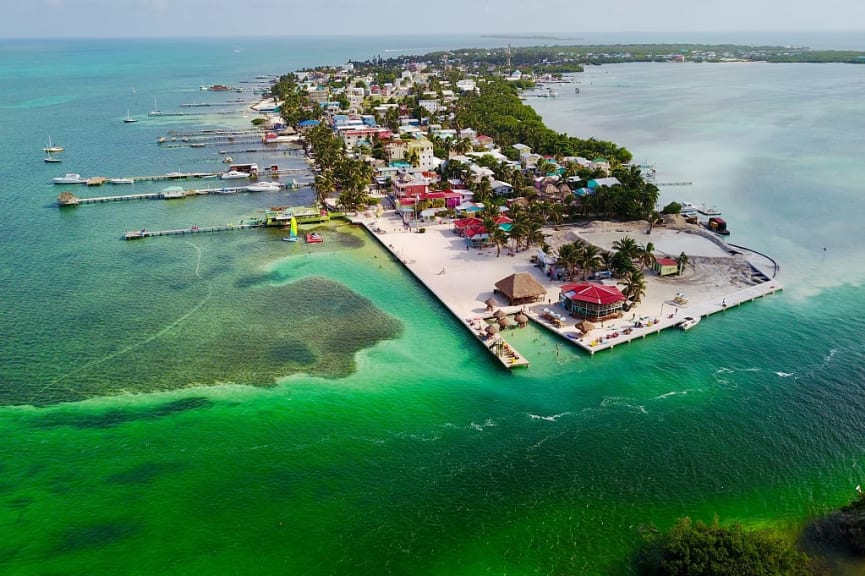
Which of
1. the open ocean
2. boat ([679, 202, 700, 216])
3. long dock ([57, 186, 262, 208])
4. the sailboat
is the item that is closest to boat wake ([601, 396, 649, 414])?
the open ocean

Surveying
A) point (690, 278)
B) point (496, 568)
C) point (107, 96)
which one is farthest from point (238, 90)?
point (496, 568)

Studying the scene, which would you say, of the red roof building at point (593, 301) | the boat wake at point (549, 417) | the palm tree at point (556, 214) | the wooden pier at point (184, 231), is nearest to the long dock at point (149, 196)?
the wooden pier at point (184, 231)

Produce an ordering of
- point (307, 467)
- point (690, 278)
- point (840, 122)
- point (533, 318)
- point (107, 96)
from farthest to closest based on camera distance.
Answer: point (107, 96) → point (840, 122) → point (690, 278) → point (533, 318) → point (307, 467)

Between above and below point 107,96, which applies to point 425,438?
below

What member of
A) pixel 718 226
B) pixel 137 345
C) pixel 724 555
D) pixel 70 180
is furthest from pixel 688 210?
pixel 70 180

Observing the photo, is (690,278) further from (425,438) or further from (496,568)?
(496,568)

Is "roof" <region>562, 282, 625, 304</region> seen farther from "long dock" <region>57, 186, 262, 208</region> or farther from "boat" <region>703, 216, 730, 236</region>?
"long dock" <region>57, 186, 262, 208</region>

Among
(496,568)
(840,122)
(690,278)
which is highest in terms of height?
(840,122)

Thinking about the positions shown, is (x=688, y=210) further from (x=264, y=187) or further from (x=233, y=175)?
(x=233, y=175)

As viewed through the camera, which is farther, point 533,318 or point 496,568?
point 533,318
